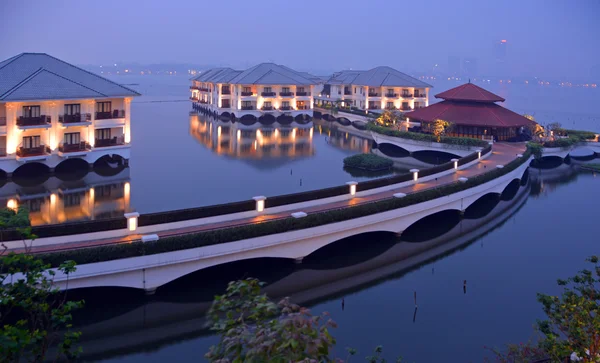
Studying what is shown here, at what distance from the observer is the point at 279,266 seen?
2039 centimetres

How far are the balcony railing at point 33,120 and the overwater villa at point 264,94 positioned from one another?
33.5 m

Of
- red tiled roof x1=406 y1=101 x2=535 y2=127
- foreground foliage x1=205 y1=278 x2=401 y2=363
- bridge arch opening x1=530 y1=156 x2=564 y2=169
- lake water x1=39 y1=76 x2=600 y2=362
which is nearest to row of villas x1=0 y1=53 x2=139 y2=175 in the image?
lake water x1=39 y1=76 x2=600 y2=362

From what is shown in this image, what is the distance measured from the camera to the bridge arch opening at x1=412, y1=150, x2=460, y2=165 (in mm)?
44312

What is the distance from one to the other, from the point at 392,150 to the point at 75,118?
2765cm

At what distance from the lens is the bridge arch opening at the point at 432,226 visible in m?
24.9

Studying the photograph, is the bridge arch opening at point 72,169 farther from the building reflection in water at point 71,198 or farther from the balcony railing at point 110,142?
the balcony railing at point 110,142

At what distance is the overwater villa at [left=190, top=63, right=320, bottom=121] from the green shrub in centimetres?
2511

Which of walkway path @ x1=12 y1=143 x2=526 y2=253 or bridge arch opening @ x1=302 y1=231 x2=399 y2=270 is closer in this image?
walkway path @ x1=12 y1=143 x2=526 y2=253

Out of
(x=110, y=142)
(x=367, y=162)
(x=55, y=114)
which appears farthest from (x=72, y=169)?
(x=367, y=162)

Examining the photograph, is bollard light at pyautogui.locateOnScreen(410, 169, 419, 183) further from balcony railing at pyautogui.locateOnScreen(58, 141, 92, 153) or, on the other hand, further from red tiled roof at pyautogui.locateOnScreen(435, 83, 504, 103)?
red tiled roof at pyautogui.locateOnScreen(435, 83, 504, 103)

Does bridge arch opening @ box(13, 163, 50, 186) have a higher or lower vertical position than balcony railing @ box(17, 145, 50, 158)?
lower

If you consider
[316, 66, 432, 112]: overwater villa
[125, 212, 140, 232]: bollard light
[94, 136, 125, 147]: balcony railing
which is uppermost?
[316, 66, 432, 112]: overwater villa

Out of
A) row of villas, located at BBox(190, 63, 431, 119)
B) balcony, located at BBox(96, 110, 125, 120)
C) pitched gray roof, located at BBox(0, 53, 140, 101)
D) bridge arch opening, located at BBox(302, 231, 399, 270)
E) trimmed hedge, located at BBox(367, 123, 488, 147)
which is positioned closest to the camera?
bridge arch opening, located at BBox(302, 231, 399, 270)

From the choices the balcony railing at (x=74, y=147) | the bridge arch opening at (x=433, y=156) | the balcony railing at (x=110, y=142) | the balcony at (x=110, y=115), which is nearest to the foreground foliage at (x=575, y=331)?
the balcony railing at (x=74, y=147)
